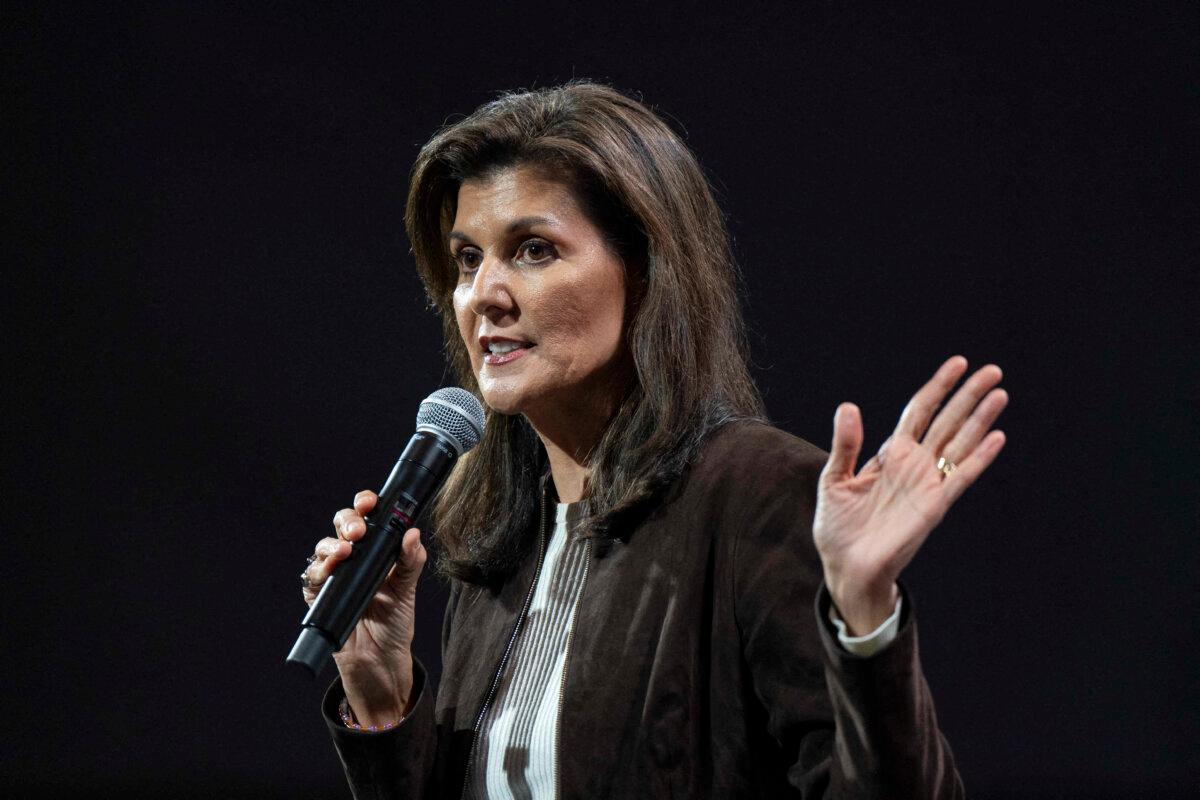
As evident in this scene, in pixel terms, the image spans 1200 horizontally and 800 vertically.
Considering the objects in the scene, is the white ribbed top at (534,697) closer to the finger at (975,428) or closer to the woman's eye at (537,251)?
the woman's eye at (537,251)

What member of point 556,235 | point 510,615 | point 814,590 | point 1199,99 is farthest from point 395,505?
point 1199,99

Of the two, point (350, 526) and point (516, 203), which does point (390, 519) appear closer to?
point (350, 526)

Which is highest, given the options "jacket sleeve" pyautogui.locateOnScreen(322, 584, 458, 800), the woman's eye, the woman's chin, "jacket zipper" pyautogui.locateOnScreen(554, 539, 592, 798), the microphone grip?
the woman's eye

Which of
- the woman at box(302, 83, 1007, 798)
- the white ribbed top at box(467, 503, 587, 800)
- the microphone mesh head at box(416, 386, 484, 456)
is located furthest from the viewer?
the microphone mesh head at box(416, 386, 484, 456)

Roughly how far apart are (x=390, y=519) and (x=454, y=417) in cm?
17

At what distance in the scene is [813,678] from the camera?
1.36m

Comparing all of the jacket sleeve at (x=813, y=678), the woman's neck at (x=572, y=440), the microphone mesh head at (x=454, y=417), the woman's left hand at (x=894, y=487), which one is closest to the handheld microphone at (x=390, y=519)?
the microphone mesh head at (x=454, y=417)

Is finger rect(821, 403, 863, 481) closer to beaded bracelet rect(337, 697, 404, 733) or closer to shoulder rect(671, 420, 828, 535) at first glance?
shoulder rect(671, 420, 828, 535)

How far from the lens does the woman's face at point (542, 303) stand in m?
1.71

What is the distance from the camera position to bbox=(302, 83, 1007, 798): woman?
145 cm

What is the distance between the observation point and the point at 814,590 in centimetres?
140

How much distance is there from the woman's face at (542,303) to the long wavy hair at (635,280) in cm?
3

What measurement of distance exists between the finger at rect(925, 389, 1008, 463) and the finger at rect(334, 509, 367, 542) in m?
0.70

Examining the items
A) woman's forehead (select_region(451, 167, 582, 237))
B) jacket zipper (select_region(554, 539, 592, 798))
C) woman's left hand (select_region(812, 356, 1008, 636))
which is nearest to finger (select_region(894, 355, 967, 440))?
woman's left hand (select_region(812, 356, 1008, 636))
